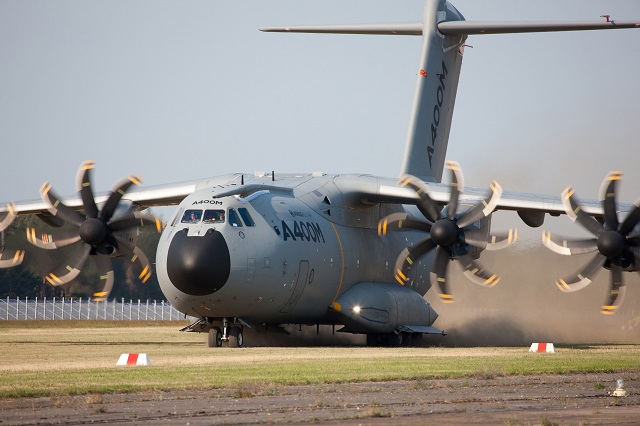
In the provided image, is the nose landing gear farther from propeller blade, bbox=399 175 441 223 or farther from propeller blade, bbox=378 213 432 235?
propeller blade, bbox=399 175 441 223

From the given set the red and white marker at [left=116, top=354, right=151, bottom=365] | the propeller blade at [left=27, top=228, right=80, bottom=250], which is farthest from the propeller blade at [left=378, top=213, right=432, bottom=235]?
the red and white marker at [left=116, top=354, right=151, bottom=365]

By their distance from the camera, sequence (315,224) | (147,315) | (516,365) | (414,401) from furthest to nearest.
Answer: (147,315) → (315,224) → (516,365) → (414,401)

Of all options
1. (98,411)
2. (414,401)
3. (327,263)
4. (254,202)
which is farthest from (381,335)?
(98,411)

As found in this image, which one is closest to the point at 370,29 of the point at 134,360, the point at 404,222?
the point at 404,222

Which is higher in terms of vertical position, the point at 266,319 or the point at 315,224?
the point at 315,224

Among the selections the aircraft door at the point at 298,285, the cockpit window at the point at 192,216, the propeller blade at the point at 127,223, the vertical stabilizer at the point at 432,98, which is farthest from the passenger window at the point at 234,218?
the vertical stabilizer at the point at 432,98

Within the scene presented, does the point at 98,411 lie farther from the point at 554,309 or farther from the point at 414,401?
the point at 554,309

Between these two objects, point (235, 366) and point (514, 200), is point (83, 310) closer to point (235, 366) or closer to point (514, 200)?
point (514, 200)

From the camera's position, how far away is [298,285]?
80.7 feet

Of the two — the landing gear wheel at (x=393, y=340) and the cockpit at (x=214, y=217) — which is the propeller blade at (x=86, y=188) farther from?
the landing gear wheel at (x=393, y=340)

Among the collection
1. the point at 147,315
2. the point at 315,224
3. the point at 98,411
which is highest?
the point at 315,224

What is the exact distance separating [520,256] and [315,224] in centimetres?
1048

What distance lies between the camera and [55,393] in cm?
1284

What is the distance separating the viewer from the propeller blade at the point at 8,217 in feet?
90.2
